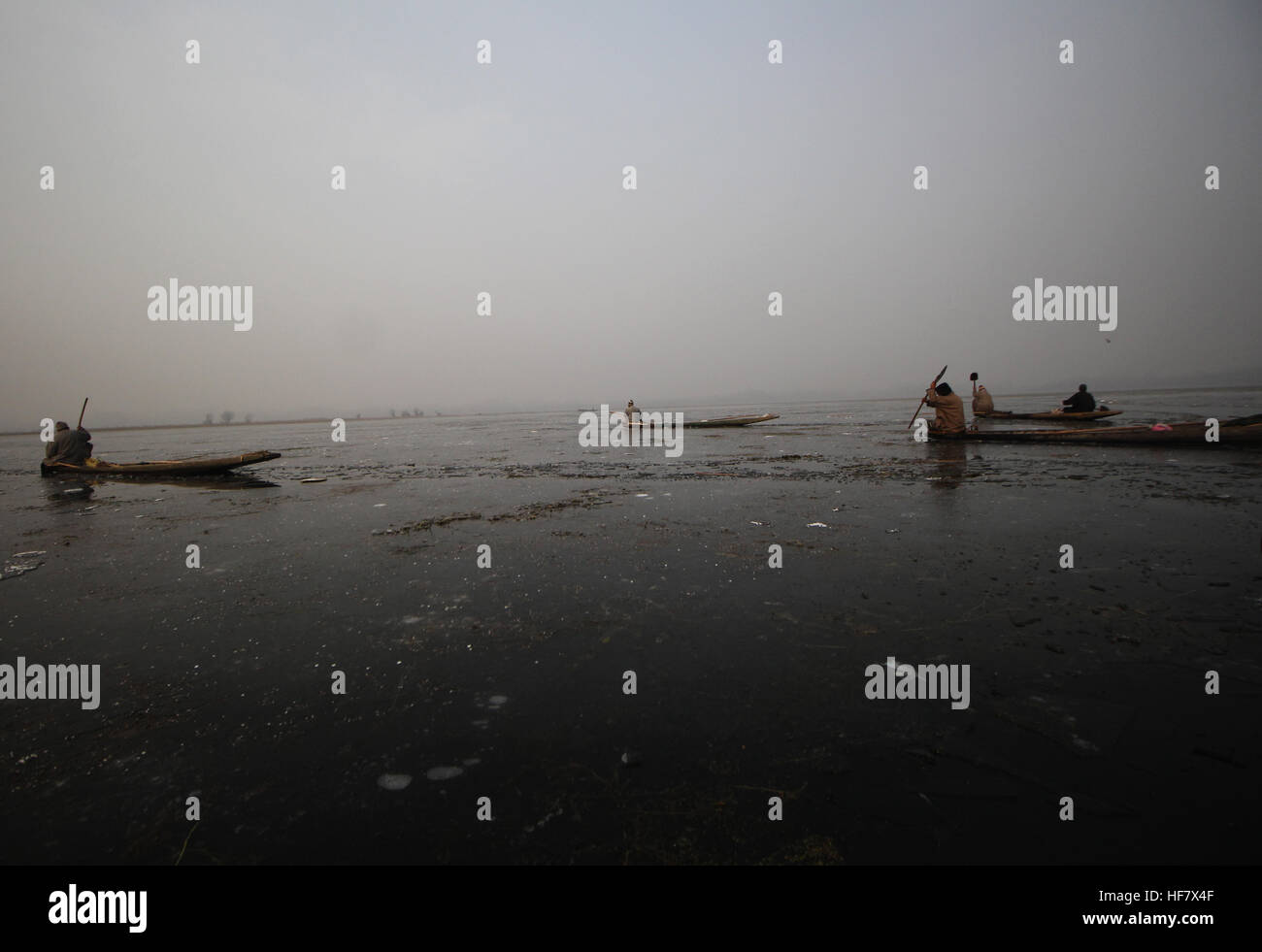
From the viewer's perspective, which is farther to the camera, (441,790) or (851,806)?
(441,790)

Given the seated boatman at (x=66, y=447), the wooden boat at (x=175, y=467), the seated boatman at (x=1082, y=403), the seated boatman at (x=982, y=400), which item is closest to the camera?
the wooden boat at (x=175, y=467)

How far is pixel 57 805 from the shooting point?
7.68 feet

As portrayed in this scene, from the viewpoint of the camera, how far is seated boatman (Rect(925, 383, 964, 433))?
60.7ft

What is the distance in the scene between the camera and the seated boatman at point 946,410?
18.5 meters

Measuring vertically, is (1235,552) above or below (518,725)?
above

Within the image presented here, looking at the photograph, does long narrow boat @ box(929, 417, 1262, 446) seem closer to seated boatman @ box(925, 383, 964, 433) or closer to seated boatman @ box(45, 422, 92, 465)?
seated boatman @ box(925, 383, 964, 433)

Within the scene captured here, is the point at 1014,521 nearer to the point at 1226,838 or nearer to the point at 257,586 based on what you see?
the point at 1226,838

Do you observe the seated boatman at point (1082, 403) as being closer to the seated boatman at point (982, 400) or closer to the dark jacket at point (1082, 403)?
the dark jacket at point (1082, 403)

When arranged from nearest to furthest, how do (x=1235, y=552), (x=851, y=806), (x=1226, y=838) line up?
1. (x=1226, y=838)
2. (x=851, y=806)
3. (x=1235, y=552)

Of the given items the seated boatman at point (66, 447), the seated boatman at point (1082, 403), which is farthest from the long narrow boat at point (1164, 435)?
the seated boatman at point (66, 447)

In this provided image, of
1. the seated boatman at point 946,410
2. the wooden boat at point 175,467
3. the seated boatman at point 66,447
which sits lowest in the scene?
the wooden boat at point 175,467

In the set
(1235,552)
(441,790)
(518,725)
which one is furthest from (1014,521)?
(441,790)

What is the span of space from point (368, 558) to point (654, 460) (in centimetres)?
1242
